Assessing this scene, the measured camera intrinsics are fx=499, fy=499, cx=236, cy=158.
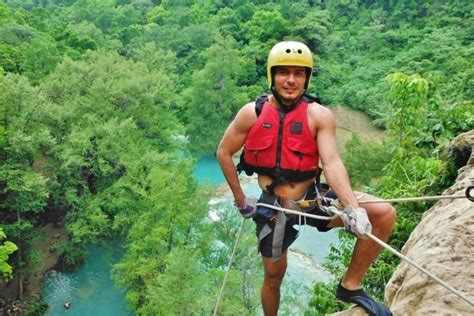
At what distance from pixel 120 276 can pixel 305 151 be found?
14414 mm

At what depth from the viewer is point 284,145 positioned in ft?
11.6

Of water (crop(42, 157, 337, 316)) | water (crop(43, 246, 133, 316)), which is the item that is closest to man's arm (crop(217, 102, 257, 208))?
water (crop(42, 157, 337, 316))

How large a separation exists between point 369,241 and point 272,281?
0.96 meters

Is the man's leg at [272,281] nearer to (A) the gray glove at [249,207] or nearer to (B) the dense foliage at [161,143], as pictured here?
(A) the gray glove at [249,207]

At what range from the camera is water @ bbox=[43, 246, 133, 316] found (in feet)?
55.3

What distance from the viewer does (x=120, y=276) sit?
1666 cm

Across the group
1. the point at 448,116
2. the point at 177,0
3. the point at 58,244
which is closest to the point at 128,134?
the point at 58,244

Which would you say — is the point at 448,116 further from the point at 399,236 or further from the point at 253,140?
the point at 253,140

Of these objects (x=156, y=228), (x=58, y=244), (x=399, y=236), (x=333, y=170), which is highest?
(x=333, y=170)

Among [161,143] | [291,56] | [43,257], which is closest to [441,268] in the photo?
[291,56]

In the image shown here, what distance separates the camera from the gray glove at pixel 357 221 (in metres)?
3.02

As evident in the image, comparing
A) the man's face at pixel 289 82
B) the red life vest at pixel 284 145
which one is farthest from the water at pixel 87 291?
the man's face at pixel 289 82

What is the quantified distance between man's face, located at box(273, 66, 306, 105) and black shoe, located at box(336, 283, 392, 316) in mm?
1535

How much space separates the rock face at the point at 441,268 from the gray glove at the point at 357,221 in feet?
3.16
